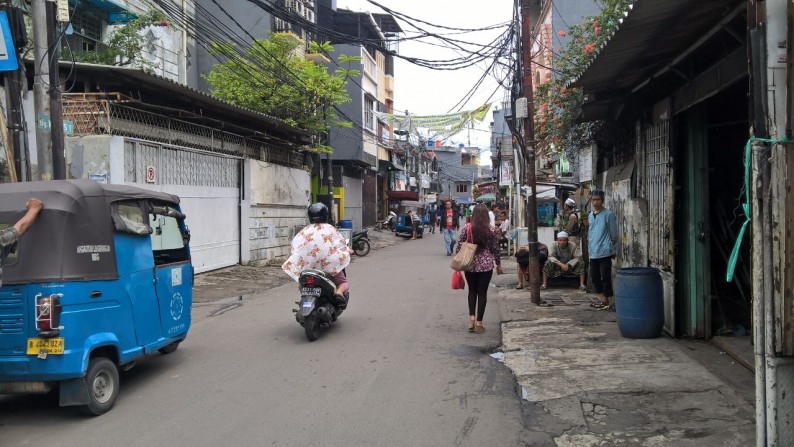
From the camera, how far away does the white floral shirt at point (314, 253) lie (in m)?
8.25

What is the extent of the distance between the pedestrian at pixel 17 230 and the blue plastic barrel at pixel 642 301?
6.06m

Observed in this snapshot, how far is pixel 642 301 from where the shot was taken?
23.6 ft

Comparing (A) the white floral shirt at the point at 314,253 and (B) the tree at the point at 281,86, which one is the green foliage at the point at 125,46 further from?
(A) the white floral shirt at the point at 314,253

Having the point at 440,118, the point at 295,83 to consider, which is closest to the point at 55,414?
the point at 295,83

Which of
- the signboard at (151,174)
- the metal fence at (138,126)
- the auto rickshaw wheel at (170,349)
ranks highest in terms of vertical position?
the metal fence at (138,126)

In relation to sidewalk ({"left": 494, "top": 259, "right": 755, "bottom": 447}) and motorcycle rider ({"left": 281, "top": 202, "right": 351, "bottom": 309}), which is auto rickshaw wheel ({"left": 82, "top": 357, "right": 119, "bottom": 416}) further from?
sidewalk ({"left": 494, "top": 259, "right": 755, "bottom": 447})

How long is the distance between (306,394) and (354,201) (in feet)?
105

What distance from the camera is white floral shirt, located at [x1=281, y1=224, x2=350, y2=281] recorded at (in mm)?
8250

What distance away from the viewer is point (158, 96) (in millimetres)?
13000

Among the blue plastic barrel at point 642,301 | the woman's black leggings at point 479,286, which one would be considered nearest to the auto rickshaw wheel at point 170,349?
the woman's black leggings at point 479,286

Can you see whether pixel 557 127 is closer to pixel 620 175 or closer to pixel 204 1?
pixel 620 175

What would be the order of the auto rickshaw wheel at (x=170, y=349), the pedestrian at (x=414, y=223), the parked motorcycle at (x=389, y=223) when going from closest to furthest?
the auto rickshaw wheel at (x=170, y=349) → the pedestrian at (x=414, y=223) → the parked motorcycle at (x=389, y=223)

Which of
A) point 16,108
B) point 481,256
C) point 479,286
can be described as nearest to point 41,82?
point 16,108

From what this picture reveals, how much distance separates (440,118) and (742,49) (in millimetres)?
19851
